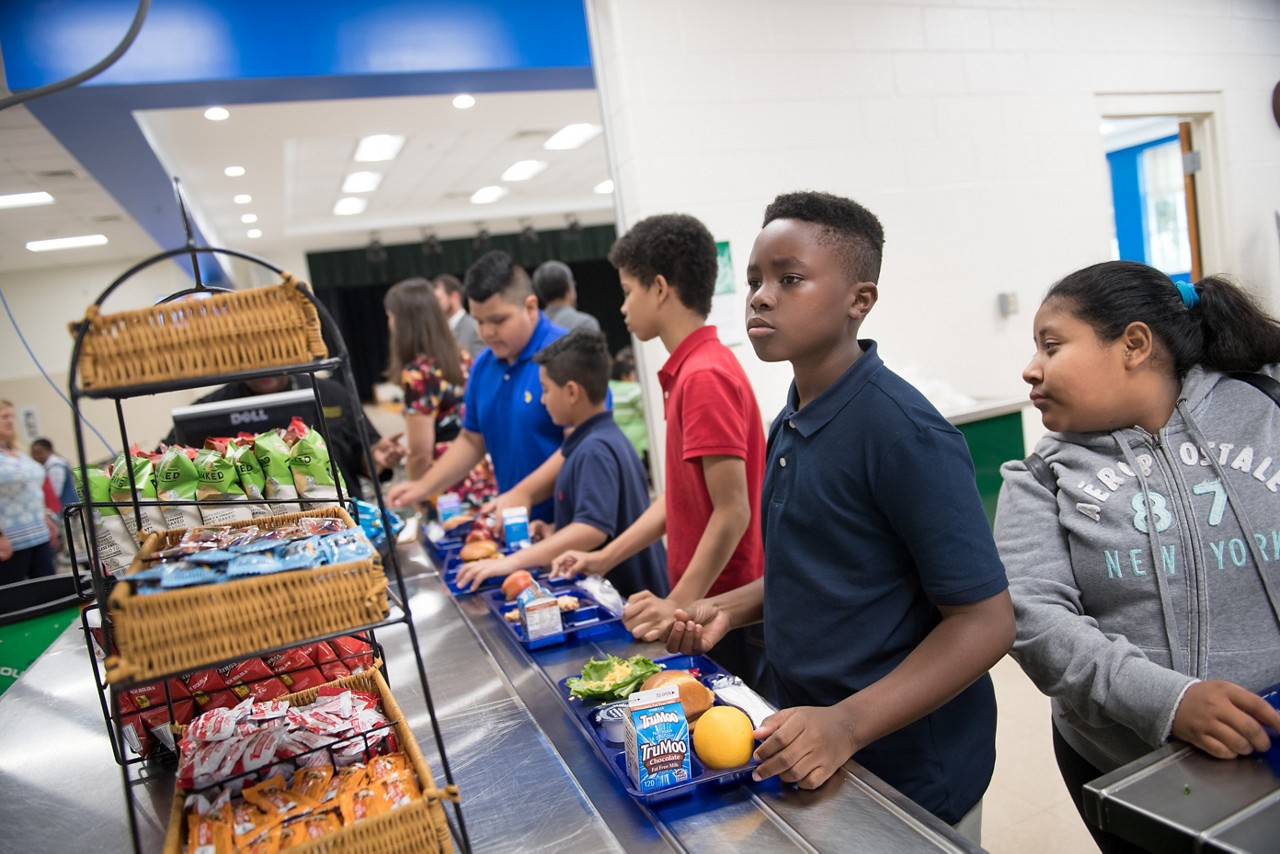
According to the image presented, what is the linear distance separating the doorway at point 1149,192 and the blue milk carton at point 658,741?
945 centimetres

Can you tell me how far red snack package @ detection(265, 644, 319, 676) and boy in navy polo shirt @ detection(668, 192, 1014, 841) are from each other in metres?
0.59

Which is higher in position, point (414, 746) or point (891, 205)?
point (891, 205)

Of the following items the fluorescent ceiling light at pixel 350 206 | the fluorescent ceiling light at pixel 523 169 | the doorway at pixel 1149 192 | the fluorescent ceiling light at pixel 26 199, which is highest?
the fluorescent ceiling light at pixel 350 206

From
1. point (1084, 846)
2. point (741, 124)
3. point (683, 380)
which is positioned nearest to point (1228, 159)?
point (741, 124)

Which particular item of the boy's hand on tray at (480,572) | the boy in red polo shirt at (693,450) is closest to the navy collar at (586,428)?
the boy in red polo shirt at (693,450)

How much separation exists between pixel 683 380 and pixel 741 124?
2019mm

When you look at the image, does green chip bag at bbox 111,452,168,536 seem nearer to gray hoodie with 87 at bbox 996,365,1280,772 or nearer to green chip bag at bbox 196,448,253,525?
green chip bag at bbox 196,448,253,525

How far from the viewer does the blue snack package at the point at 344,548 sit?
2.81 feet

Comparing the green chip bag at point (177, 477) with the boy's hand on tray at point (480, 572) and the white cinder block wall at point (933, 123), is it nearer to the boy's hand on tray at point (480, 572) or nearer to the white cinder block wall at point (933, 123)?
the boy's hand on tray at point (480, 572)

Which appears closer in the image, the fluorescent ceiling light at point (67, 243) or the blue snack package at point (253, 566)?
the blue snack package at point (253, 566)

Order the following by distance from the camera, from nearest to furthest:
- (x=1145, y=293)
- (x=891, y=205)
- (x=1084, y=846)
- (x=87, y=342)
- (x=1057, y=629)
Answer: (x=87, y=342), (x=1057, y=629), (x=1145, y=293), (x=1084, y=846), (x=891, y=205)

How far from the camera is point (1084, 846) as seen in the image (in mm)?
2164

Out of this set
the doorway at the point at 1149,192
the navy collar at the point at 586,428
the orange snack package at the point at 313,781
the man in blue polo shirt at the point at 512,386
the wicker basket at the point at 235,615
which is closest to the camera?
the wicker basket at the point at 235,615

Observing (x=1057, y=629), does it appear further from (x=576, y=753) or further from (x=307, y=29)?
(x=307, y=29)
